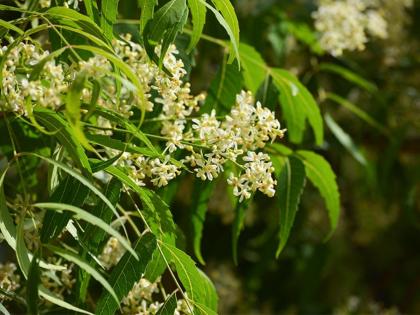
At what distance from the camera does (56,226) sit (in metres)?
1.38

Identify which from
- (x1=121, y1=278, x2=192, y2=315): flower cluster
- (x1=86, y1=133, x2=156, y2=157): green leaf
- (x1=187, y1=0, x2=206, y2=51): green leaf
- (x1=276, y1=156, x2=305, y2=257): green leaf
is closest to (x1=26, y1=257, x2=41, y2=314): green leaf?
(x1=86, y1=133, x2=156, y2=157): green leaf

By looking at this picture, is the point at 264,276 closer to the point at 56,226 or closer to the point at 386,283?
the point at 386,283

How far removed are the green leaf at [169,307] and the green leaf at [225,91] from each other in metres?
0.67

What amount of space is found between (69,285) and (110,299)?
315mm

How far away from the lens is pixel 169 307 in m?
1.47

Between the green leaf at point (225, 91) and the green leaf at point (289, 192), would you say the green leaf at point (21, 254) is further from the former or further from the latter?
the green leaf at point (225, 91)

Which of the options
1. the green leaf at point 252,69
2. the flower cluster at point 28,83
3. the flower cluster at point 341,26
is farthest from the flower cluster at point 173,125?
the flower cluster at point 341,26

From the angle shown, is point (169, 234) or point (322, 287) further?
point (322, 287)

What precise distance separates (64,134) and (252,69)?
896mm

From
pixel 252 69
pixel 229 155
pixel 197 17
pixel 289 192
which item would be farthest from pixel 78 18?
pixel 252 69

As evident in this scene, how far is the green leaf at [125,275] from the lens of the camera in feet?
4.77

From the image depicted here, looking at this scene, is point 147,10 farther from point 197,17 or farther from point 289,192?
point 289,192

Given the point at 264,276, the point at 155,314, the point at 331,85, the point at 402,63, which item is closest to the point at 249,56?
the point at 155,314

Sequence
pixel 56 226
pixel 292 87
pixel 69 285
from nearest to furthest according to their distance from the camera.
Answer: pixel 56 226, pixel 69 285, pixel 292 87
